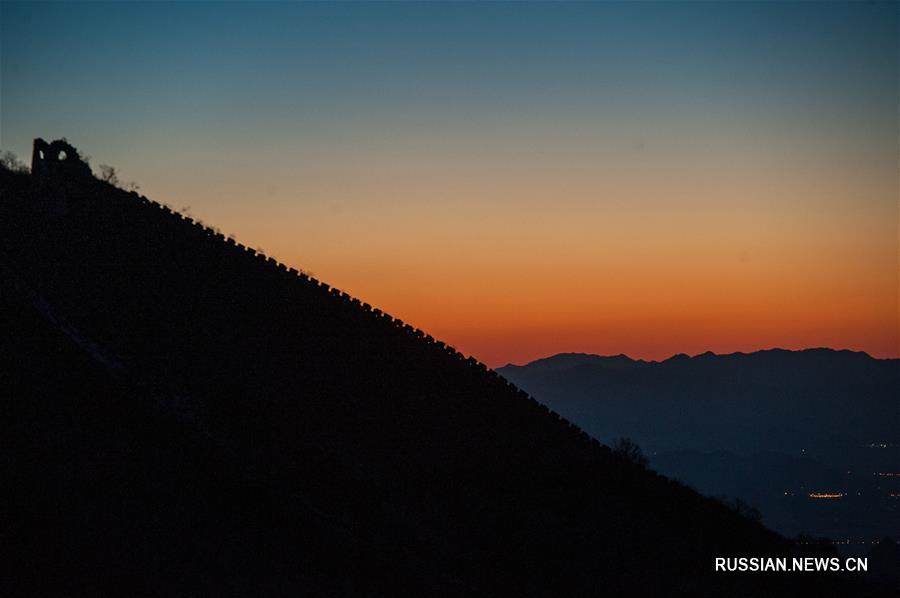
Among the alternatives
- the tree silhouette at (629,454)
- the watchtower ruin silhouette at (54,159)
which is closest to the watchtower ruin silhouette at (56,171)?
the watchtower ruin silhouette at (54,159)

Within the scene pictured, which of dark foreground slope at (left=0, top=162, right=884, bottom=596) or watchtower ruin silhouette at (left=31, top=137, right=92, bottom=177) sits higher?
watchtower ruin silhouette at (left=31, top=137, right=92, bottom=177)

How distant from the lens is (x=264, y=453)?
21344mm

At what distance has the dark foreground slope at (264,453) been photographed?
1908cm

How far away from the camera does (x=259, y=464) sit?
2083 centimetres

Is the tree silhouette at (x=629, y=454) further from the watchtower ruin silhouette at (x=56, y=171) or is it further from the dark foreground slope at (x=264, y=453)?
the watchtower ruin silhouette at (x=56, y=171)

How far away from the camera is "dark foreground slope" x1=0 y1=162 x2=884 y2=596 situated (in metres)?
19.1

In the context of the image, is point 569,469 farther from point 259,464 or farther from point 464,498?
point 259,464

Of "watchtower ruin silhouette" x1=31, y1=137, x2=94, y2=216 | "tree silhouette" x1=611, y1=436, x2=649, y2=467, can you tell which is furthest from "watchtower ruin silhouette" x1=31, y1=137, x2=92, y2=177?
"tree silhouette" x1=611, y1=436, x2=649, y2=467

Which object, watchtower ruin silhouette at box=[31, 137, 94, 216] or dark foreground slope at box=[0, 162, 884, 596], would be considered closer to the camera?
dark foreground slope at box=[0, 162, 884, 596]

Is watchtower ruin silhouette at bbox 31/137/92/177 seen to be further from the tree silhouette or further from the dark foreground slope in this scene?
the tree silhouette

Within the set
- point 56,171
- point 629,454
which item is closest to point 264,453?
point 56,171

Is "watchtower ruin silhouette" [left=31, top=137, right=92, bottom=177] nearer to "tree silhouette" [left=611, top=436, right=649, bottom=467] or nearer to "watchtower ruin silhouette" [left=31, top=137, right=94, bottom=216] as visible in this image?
"watchtower ruin silhouette" [left=31, top=137, right=94, bottom=216]

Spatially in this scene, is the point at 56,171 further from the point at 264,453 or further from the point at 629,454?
the point at 629,454

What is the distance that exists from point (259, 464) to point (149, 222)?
14.3 meters
